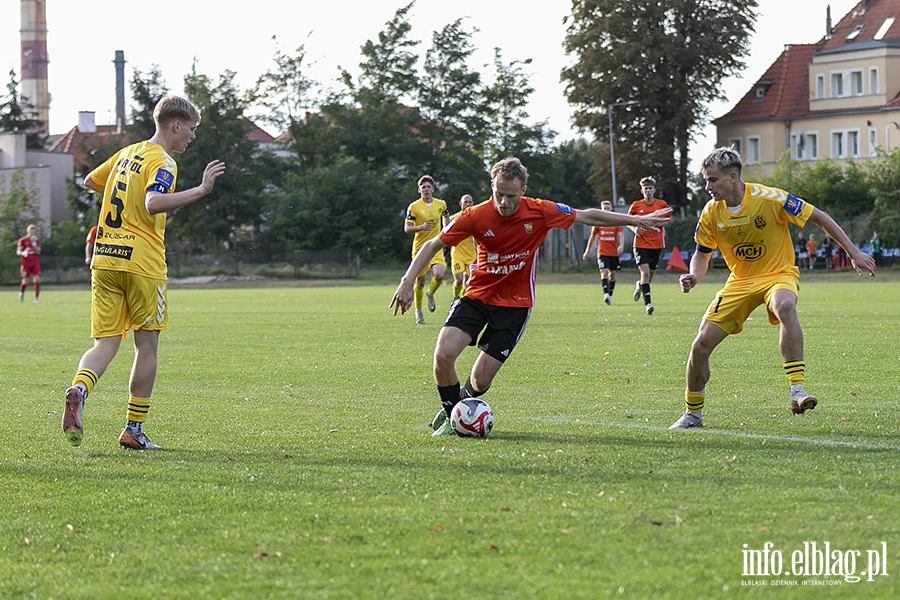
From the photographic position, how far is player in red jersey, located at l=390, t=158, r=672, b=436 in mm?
7758

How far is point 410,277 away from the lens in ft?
24.8

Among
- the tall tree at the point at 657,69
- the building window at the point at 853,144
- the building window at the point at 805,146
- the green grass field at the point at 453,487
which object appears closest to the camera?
the green grass field at the point at 453,487

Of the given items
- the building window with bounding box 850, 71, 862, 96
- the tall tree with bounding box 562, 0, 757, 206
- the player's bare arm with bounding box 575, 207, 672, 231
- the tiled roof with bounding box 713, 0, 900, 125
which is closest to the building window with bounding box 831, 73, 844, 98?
the building window with bounding box 850, 71, 862, 96

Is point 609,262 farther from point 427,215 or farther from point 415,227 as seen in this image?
point 415,227

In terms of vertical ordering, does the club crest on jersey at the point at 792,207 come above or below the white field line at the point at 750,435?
above

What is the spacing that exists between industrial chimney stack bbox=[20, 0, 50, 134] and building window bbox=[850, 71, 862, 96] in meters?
53.5

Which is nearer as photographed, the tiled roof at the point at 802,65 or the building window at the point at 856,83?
the building window at the point at 856,83

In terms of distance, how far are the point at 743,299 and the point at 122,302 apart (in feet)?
13.4

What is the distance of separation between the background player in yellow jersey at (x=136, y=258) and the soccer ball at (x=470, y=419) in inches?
75.6

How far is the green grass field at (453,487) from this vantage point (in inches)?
174

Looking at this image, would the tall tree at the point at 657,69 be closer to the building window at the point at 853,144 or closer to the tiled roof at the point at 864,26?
the tiled roof at the point at 864,26

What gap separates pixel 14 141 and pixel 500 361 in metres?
70.1

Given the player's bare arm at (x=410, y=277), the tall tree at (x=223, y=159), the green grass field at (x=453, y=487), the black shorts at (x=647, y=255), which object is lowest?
the green grass field at (x=453, y=487)

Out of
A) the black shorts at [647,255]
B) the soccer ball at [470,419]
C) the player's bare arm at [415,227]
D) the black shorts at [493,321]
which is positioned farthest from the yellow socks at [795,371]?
the black shorts at [647,255]
